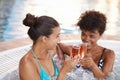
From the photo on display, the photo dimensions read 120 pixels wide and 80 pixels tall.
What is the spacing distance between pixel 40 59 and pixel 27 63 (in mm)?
257

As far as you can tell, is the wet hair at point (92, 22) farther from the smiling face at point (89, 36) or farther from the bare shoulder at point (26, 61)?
the bare shoulder at point (26, 61)

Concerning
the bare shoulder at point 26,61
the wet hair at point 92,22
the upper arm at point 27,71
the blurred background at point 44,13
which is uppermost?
the wet hair at point 92,22

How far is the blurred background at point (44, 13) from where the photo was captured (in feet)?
25.8

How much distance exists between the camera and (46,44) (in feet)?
8.34

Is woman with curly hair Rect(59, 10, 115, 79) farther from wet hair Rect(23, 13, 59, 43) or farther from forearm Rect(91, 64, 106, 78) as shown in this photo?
wet hair Rect(23, 13, 59, 43)

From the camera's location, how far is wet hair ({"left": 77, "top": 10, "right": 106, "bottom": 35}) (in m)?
3.13

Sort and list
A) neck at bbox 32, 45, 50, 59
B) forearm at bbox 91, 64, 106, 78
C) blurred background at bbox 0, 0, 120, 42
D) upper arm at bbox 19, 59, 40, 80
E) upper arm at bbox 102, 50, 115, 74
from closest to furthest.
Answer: upper arm at bbox 19, 59, 40, 80, neck at bbox 32, 45, 50, 59, forearm at bbox 91, 64, 106, 78, upper arm at bbox 102, 50, 115, 74, blurred background at bbox 0, 0, 120, 42

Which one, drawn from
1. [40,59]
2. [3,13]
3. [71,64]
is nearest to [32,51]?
[40,59]

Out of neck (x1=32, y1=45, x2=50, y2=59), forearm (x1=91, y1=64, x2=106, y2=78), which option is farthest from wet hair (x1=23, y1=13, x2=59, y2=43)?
forearm (x1=91, y1=64, x2=106, y2=78)

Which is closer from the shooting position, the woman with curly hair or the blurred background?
the woman with curly hair

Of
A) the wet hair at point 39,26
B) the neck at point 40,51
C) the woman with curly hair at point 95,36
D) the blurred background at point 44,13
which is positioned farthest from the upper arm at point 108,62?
the blurred background at point 44,13

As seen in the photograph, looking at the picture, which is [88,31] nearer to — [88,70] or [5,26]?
[88,70]

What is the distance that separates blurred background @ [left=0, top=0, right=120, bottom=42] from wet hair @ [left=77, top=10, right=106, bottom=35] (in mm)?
3821

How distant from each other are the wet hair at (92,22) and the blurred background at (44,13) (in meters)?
3.82
